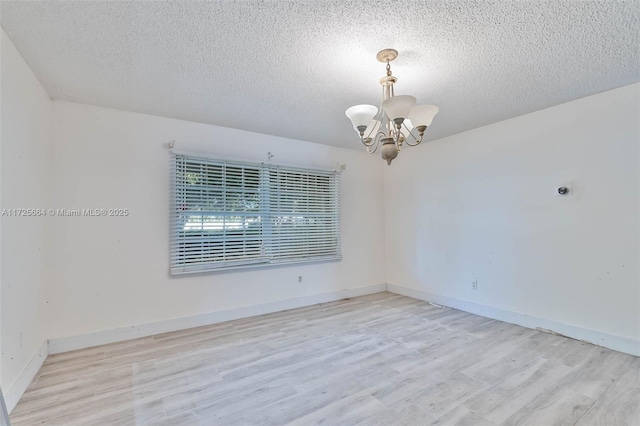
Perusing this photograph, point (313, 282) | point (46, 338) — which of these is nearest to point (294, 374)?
point (313, 282)

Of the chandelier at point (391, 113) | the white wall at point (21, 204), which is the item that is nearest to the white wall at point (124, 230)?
the white wall at point (21, 204)

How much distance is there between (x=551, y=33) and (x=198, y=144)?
136 inches

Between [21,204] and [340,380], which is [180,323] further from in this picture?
[340,380]

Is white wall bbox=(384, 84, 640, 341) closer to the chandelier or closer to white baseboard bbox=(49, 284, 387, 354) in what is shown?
white baseboard bbox=(49, 284, 387, 354)

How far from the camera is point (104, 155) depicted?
3096mm

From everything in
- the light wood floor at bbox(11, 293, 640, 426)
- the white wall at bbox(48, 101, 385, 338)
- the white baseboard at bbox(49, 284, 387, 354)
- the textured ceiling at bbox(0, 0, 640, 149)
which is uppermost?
the textured ceiling at bbox(0, 0, 640, 149)

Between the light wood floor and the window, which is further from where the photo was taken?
the window

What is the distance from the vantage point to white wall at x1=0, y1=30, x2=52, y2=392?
195 centimetres

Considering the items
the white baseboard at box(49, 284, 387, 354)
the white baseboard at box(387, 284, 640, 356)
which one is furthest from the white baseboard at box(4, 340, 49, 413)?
the white baseboard at box(387, 284, 640, 356)

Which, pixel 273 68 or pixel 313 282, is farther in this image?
pixel 313 282

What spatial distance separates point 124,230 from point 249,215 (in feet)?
4.53

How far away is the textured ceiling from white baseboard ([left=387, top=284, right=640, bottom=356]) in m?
2.35

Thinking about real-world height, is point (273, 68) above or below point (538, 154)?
above

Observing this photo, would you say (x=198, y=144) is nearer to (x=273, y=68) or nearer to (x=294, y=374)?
(x=273, y=68)
